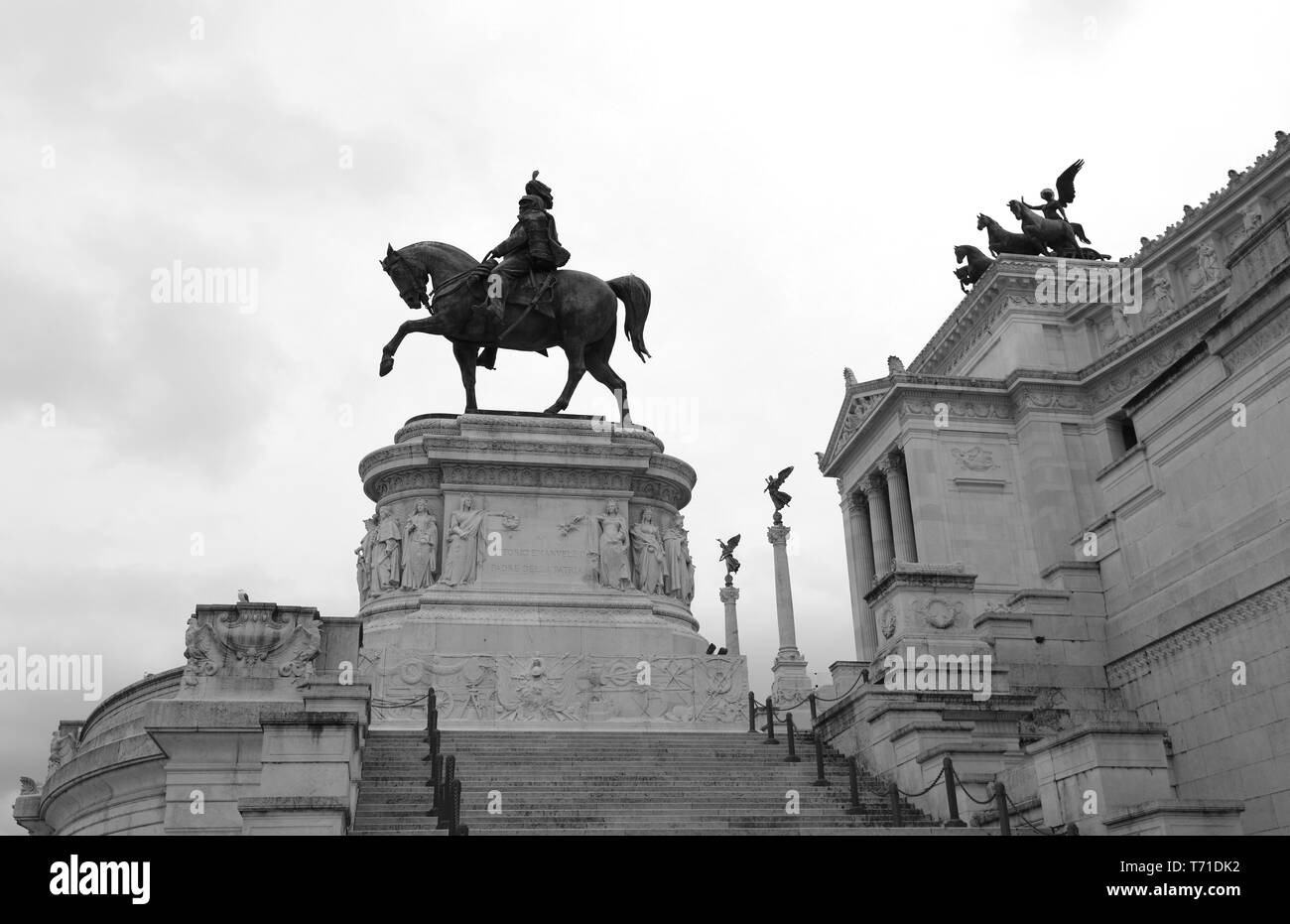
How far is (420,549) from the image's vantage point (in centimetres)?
2414

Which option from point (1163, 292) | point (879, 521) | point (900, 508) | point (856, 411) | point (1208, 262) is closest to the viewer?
point (1208, 262)

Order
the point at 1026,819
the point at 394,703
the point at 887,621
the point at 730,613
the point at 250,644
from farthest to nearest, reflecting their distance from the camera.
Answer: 1. the point at 730,613
2. the point at 887,621
3. the point at 394,703
4. the point at 250,644
5. the point at 1026,819

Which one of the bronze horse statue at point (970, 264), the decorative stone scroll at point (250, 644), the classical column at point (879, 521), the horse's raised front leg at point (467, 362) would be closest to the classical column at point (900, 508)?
the classical column at point (879, 521)

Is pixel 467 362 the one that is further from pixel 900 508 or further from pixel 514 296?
pixel 900 508

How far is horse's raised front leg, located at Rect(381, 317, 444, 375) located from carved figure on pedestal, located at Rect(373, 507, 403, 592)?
130 inches

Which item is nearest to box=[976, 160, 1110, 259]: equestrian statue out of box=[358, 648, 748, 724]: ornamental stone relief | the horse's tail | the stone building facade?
the stone building facade

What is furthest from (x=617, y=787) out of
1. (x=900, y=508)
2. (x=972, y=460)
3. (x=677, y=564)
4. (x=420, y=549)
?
(x=900, y=508)

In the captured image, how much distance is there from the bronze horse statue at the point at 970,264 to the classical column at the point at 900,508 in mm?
11198

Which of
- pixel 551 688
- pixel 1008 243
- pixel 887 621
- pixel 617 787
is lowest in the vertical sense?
pixel 617 787

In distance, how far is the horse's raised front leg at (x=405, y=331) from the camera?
25078 millimetres

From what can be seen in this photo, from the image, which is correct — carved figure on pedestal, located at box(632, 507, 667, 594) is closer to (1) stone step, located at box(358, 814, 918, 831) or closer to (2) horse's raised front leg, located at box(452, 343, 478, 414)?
(2) horse's raised front leg, located at box(452, 343, 478, 414)

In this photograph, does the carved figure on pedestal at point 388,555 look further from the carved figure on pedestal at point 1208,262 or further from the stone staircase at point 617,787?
the carved figure on pedestal at point 1208,262

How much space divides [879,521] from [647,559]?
30.6 meters
